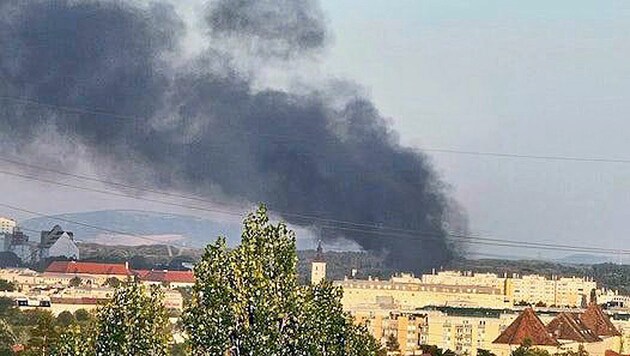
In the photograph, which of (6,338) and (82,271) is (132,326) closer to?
(6,338)

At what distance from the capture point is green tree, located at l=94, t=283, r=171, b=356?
14.9 m

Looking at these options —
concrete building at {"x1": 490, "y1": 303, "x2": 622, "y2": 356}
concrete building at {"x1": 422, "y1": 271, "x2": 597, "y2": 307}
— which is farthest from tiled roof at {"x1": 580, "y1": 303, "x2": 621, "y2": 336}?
concrete building at {"x1": 422, "y1": 271, "x2": 597, "y2": 307}

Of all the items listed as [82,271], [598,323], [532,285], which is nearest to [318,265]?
[82,271]

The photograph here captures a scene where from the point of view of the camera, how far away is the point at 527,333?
148ft

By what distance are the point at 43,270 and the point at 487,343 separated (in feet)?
125

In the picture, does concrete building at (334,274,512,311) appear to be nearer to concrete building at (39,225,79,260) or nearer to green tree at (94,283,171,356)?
concrete building at (39,225,79,260)

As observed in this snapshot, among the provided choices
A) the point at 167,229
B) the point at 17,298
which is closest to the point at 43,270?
the point at 17,298

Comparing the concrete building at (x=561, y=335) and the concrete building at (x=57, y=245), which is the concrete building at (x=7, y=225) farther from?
the concrete building at (x=561, y=335)

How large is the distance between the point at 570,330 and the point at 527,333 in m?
3.81

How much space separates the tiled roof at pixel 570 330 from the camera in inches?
1870

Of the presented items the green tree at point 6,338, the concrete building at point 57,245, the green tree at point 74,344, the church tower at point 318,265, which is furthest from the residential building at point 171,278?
the green tree at point 74,344

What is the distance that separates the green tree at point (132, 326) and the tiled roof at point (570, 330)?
33.2 meters

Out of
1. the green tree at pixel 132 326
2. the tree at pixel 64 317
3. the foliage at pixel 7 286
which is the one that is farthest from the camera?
the foliage at pixel 7 286

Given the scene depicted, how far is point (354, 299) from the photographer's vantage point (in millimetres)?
65250
